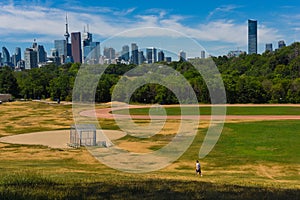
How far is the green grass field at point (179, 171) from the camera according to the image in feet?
36.3

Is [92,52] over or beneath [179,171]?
over

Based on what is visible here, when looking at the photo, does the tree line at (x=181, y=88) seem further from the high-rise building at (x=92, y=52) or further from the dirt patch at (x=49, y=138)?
the dirt patch at (x=49, y=138)

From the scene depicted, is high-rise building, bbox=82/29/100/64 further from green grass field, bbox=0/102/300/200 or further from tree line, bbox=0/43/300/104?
green grass field, bbox=0/102/300/200

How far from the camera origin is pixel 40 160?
2800 centimetres

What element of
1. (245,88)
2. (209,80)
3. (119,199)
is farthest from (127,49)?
(245,88)

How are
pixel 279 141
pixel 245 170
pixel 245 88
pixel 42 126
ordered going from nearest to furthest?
pixel 245 170, pixel 279 141, pixel 42 126, pixel 245 88

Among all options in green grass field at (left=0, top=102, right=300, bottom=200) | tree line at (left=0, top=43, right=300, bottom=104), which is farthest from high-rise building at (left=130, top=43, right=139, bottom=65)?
tree line at (left=0, top=43, right=300, bottom=104)

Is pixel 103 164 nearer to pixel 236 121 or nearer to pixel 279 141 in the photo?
pixel 279 141

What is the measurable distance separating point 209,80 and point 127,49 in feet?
147

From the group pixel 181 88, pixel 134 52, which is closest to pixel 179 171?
pixel 134 52

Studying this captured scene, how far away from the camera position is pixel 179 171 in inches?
968

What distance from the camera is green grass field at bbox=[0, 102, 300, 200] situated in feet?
36.3

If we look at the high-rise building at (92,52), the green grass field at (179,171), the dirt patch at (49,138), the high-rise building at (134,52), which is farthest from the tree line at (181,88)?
the high-rise building at (134,52)

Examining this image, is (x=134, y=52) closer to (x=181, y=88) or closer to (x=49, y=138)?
(x=49, y=138)
